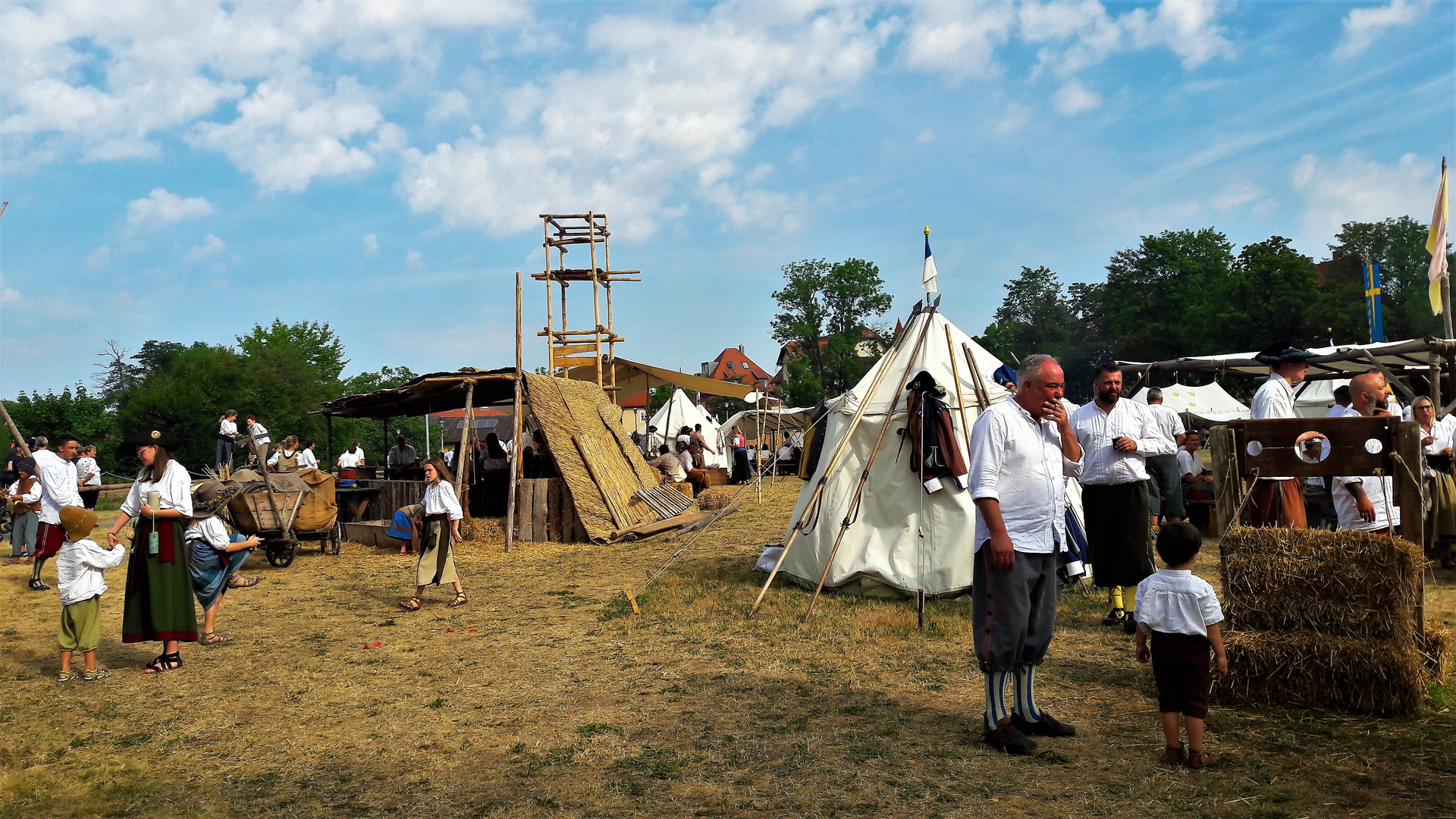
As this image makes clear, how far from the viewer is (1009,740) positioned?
4.24 meters

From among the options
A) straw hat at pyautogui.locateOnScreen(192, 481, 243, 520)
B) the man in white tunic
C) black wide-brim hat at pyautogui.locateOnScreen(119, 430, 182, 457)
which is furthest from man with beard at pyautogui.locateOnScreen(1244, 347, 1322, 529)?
straw hat at pyautogui.locateOnScreen(192, 481, 243, 520)

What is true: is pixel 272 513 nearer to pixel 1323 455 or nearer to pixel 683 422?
pixel 1323 455

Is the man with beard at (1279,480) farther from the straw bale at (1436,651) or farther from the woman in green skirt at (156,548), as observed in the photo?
the woman in green skirt at (156,548)

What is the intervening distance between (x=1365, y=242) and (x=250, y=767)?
52.3m

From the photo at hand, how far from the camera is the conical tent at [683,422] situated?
29516 mm

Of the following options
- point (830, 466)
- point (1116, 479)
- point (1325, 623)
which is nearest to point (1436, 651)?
point (1325, 623)

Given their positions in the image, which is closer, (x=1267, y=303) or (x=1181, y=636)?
(x=1181, y=636)

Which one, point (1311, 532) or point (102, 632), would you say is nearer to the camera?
point (1311, 532)

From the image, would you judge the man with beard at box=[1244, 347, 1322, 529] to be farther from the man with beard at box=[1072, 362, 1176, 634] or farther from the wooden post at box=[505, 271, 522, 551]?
the wooden post at box=[505, 271, 522, 551]

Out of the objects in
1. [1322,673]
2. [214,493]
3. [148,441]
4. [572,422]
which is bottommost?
[1322,673]

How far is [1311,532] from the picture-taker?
457 centimetres

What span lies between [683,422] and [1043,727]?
26.5 meters

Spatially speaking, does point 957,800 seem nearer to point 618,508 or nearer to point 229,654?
point 229,654

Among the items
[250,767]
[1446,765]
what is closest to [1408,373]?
[1446,765]
